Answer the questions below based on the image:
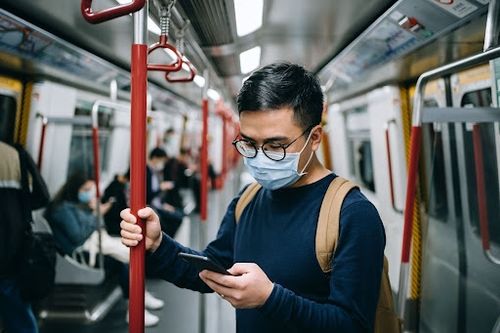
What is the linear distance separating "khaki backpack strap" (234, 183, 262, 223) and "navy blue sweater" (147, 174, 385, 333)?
0.10 feet

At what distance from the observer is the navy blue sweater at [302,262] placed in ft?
3.42

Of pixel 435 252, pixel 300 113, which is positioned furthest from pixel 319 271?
pixel 435 252

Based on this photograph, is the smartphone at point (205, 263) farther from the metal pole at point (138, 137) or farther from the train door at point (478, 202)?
the train door at point (478, 202)

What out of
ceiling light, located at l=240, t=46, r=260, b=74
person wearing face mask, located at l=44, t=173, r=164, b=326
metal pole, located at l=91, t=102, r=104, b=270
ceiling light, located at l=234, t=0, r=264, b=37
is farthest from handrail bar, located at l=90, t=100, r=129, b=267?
ceiling light, located at l=234, t=0, r=264, b=37

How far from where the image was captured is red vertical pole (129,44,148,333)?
45.8 inches

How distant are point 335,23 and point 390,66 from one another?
62cm

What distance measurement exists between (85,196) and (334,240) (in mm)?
3674

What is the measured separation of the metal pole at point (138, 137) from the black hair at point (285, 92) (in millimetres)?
327

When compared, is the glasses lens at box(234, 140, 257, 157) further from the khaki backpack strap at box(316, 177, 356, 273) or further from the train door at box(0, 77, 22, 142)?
the train door at box(0, 77, 22, 142)

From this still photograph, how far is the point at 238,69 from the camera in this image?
4.21 m

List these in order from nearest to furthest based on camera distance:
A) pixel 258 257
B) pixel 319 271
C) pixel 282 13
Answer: pixel 319 271
pixel 258 257
pixel 282 13

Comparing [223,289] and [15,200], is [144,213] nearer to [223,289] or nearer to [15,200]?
[223,289]

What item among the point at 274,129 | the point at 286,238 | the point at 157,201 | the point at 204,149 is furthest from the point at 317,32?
the point at 157,201

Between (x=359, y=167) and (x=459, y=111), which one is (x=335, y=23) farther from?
(x=359, y=167)
